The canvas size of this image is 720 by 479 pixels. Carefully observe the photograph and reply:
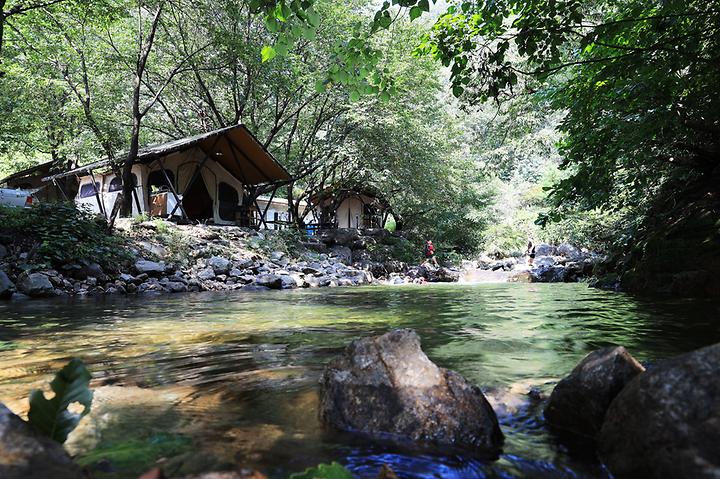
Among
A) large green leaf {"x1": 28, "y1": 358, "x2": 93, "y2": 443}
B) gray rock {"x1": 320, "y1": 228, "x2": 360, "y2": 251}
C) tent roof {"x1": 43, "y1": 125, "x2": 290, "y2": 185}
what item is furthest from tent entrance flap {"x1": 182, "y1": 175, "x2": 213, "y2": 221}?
large green leaf {"x1": 28, "y1": 358, "x2": 93, "y2": 443}

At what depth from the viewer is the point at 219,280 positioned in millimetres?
13375

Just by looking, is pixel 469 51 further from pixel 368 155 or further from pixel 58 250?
pixel 368 155

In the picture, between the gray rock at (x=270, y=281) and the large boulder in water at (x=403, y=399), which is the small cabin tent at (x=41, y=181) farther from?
the large boulder in water at (x=403, y=399)

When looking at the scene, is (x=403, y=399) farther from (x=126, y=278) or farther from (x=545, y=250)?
(x=545, y=250)

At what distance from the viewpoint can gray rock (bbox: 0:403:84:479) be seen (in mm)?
1160

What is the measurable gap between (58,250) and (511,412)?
12.1 meters

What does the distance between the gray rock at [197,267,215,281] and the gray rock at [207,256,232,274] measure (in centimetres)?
29

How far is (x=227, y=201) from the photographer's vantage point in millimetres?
23188

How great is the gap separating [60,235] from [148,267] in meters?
2.28

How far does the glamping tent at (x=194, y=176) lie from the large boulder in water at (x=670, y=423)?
18.0 meters

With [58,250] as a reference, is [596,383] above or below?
below

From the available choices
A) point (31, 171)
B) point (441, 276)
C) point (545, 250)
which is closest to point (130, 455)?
point (441, 276)

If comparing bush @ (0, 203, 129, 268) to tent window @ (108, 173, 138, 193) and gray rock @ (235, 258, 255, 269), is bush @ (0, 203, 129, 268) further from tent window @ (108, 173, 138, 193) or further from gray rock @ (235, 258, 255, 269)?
tent window @ (108, 173, 138, 193)

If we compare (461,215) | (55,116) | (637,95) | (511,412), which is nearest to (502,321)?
(637,95)
